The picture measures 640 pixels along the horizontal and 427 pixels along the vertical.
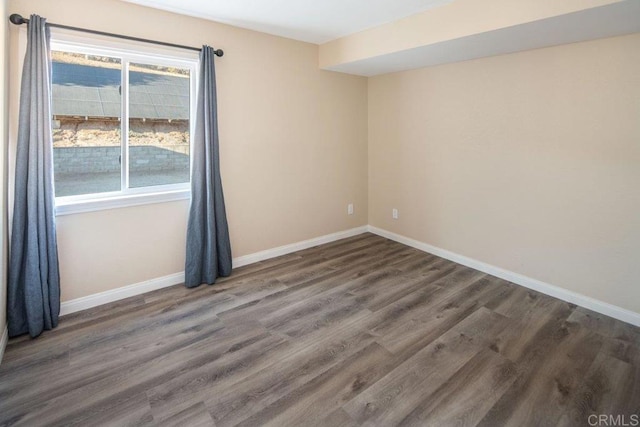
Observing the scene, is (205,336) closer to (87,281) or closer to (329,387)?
(329,387)

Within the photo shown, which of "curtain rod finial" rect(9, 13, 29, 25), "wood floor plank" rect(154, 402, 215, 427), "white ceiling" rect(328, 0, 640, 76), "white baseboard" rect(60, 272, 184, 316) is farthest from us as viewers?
"white baseboard" rect(60, 272, 184, 316)

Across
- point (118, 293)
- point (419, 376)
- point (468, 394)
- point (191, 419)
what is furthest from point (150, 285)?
point (468, 394)

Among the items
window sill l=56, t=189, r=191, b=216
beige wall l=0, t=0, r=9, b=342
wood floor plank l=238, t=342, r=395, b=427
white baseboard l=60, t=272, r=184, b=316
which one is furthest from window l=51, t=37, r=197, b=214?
wood floor plank l=238, t=342, r=395, b=427

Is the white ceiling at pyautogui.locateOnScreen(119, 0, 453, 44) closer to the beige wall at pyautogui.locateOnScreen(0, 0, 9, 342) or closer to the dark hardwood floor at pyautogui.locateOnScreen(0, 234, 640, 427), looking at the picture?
the beige wall at pyautogui.locateOnScreen(0, 0, 9, 342)

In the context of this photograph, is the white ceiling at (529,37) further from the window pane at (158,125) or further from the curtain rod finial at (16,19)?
the curtain rod finial at (16,19)

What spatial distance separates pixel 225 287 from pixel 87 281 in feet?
3.58

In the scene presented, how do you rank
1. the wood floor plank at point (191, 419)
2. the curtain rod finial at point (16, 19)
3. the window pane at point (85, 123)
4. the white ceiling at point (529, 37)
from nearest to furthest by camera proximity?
1. the wood floor plank at point (191, 419)
2. the white ceiling at point (529, 37)
3. the curtain rod finial at point (16, 19)
4. the window pane at point (85, 123)

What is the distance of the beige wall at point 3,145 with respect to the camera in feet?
6.91

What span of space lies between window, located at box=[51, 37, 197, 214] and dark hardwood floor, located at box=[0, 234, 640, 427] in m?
0.96

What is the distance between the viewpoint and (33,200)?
2.31 metres

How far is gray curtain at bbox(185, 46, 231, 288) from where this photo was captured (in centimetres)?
303

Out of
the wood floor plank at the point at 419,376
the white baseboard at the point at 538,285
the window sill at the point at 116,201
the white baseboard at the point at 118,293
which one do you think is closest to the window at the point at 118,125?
the window sill at the point at 116,201

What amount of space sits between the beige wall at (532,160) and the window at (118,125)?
101 inches

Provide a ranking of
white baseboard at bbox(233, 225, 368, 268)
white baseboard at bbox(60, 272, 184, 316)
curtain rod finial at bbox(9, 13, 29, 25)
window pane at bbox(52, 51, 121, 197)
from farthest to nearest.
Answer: white baseboard at bbox(233, 225, 368, 268) → white baseboard at bbox(60, 272, 184, 316) → window pane at bbox(52, 51, 121, 197) → curtain rod finial at bbox(9, 13, 29, 25)
